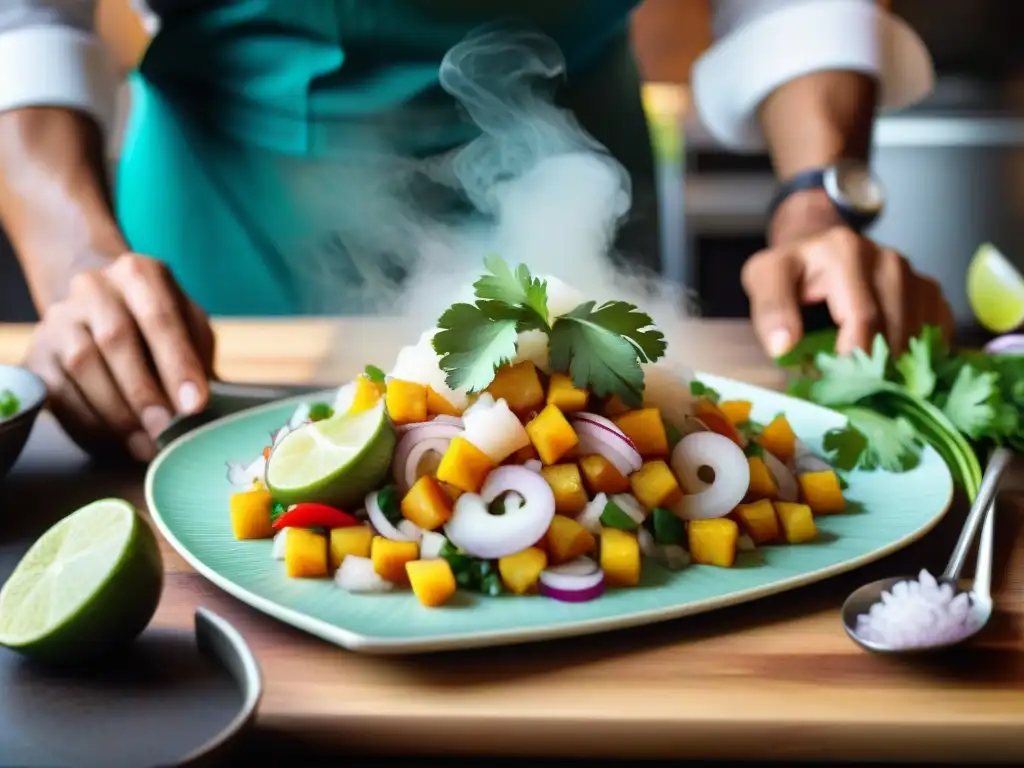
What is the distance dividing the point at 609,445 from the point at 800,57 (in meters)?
1.40

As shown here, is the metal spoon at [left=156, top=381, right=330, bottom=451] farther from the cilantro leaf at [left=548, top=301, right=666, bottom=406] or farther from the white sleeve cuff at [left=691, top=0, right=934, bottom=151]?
the white sleeve cuff at [left=691, top=0, right=934, bottom=151]

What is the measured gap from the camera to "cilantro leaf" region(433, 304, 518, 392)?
1.11 meters

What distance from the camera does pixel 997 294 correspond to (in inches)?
84.7

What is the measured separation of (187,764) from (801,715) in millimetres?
467

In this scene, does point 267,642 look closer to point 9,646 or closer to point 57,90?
point 9,646

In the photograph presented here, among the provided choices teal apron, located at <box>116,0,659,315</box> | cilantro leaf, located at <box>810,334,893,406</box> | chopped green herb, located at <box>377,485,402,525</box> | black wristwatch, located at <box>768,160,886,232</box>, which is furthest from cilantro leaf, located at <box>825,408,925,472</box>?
teal apron, located at <box>116,0,659,315</box>

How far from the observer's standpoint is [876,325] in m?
1.79

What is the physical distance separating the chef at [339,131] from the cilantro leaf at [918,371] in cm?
22

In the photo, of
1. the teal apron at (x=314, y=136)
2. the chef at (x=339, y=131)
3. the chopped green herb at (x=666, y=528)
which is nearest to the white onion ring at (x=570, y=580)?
the chopped green herb at (x=666, y=528)

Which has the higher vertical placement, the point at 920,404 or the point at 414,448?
the point at 414,448

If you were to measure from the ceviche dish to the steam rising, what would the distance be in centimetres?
16

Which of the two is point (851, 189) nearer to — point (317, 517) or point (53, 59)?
point (317, 517)

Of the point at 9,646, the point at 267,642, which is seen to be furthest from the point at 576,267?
the point at 9,646

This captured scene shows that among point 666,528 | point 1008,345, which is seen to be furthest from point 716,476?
point 1008,345
